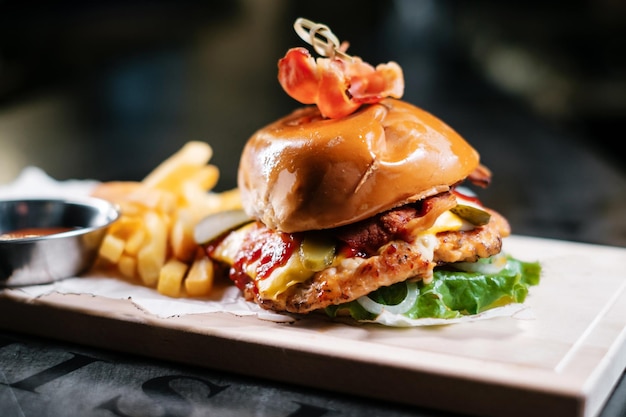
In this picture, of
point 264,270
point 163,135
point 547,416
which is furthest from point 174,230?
point 163,135

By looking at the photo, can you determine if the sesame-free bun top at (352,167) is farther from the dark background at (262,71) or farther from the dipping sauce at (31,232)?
the dark background at (262,71)

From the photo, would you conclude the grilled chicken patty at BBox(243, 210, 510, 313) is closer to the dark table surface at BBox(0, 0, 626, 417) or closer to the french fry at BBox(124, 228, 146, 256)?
the french fry at BBox(124, 228, 146, 256)

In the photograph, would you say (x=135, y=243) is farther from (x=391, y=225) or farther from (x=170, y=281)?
(x=391, y=225)

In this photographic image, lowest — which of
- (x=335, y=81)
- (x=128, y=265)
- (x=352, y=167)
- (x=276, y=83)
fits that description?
(x=128, y=265)

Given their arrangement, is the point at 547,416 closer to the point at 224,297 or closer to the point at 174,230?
the point at 224,297

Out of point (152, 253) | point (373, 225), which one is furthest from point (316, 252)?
point (152, 253)
